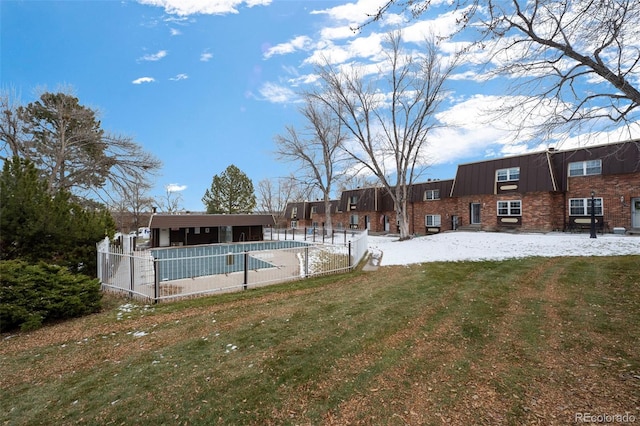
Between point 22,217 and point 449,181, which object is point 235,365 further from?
point 449,181

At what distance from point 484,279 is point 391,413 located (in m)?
6.81

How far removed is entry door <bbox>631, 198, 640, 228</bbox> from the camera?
1650 centimetres

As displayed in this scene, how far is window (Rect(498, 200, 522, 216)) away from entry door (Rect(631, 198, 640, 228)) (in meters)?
5.40

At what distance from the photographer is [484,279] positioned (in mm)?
8180

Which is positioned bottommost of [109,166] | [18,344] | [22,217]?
[18,344]

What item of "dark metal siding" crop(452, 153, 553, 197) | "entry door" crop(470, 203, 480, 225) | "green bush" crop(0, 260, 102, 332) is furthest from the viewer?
"entry door" crop(470, 203, 480, 225)

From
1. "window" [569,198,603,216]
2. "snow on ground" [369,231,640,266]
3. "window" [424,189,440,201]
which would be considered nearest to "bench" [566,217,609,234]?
"window" [569,198,603,216]

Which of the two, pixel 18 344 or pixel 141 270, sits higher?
pixel 141 270

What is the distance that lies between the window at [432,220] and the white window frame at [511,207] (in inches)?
227

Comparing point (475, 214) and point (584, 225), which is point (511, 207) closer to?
point (475, 214)

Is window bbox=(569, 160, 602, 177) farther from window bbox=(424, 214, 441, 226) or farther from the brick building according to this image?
window bbox=(424, 214, 441, 226)

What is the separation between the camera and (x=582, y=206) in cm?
1812

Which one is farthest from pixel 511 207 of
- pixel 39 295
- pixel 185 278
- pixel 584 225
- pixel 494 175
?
pixel 39 295

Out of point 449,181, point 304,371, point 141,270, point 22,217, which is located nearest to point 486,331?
point 304,371
